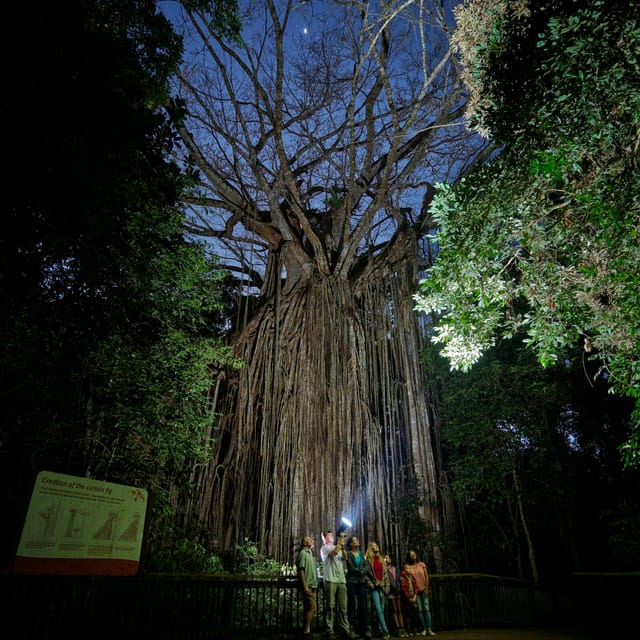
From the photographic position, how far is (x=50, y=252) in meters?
3.08

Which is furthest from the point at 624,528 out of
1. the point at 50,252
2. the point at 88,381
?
the point at 50,252

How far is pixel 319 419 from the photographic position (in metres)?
7.95

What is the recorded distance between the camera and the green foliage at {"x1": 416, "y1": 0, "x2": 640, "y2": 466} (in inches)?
120

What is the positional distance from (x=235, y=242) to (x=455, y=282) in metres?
8.24

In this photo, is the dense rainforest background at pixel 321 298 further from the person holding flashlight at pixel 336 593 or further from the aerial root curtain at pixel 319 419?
the person holding flashlight at pixel 336 593

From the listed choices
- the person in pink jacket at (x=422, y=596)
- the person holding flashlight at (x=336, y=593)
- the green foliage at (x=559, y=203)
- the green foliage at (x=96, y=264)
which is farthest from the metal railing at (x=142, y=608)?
the green foliage at (x=559, y=203)

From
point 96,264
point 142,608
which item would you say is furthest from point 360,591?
point 96,264

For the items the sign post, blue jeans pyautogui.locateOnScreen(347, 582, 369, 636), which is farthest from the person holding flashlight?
the sign post

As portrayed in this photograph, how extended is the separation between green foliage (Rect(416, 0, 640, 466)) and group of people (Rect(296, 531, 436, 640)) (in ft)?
Result: 7.82

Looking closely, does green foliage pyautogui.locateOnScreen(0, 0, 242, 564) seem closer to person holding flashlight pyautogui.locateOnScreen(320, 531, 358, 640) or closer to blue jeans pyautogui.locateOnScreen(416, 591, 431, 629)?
person holding flashlight pyautogui.locateOnScreen(320, 531, 358, 640)

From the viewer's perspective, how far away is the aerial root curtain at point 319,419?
24.0 feet

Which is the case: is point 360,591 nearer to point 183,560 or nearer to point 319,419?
point 183,560

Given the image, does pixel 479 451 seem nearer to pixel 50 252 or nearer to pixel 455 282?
pixel 455 282

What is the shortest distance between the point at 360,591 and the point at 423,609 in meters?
0.99
